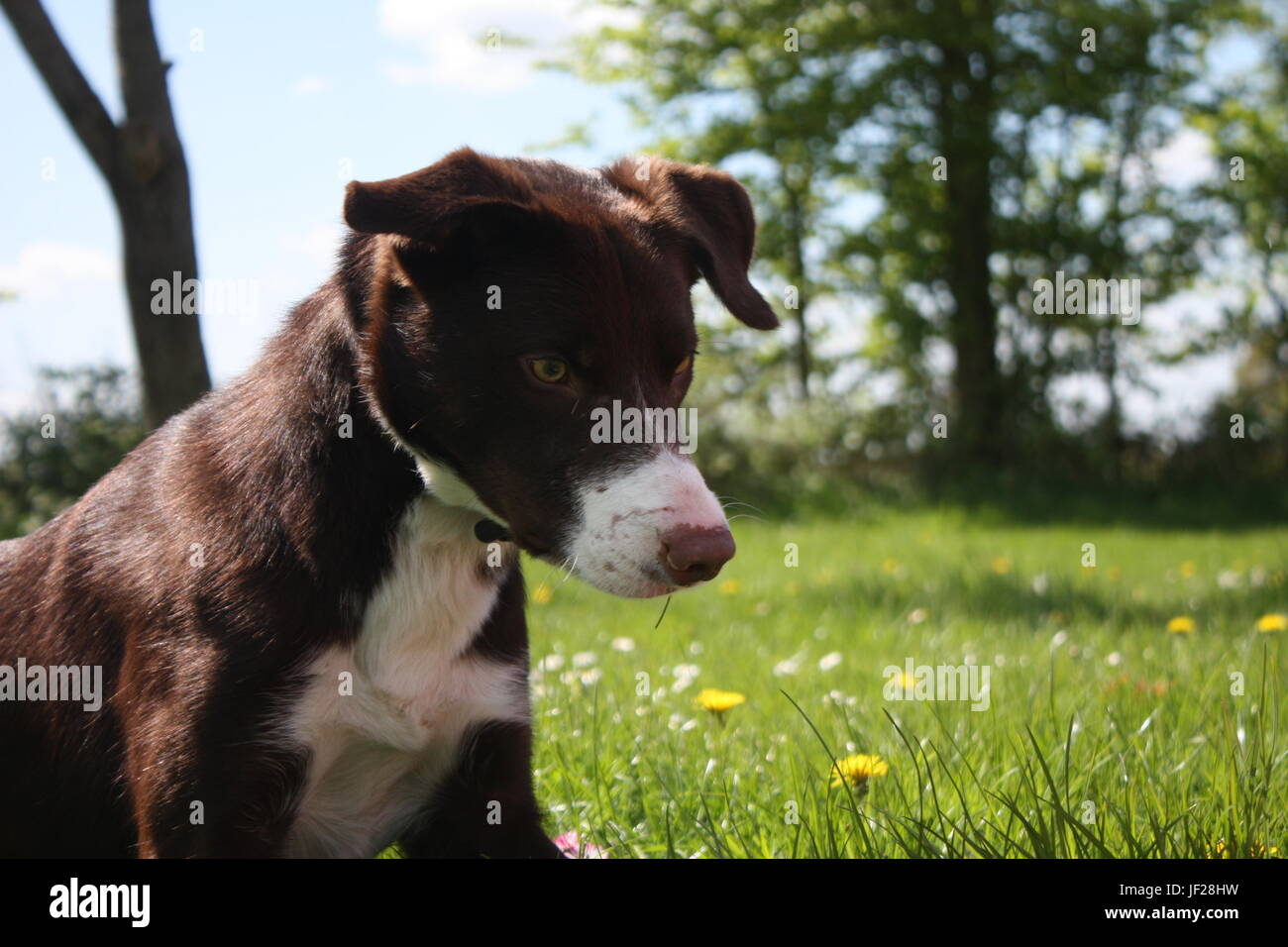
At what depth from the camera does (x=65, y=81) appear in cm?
504

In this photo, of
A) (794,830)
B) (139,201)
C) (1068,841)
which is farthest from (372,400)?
(139,201)

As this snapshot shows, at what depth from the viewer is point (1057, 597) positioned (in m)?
6.74

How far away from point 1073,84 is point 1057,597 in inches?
398

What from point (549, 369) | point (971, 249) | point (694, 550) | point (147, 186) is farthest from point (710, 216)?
point (971, 249)

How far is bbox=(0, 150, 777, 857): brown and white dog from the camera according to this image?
2.22 meters

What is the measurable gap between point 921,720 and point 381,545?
87.8 inches

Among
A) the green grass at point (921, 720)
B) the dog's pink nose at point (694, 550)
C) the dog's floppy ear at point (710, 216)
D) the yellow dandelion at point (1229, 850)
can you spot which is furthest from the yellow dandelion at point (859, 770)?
the dog's floppy ear at point (710, 216)

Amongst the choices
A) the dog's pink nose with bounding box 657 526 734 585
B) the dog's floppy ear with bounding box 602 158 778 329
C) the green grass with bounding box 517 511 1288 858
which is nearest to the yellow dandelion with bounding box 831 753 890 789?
the green grass with bounding box 517 511 1288 858

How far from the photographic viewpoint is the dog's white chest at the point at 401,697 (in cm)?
233

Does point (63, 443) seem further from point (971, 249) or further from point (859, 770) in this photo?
point (971, 249)

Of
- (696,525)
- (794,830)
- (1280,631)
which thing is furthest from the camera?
(1280,631)

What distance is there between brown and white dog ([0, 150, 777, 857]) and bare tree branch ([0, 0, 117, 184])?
299cm

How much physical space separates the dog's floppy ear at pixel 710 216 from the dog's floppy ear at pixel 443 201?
1.42 ft
